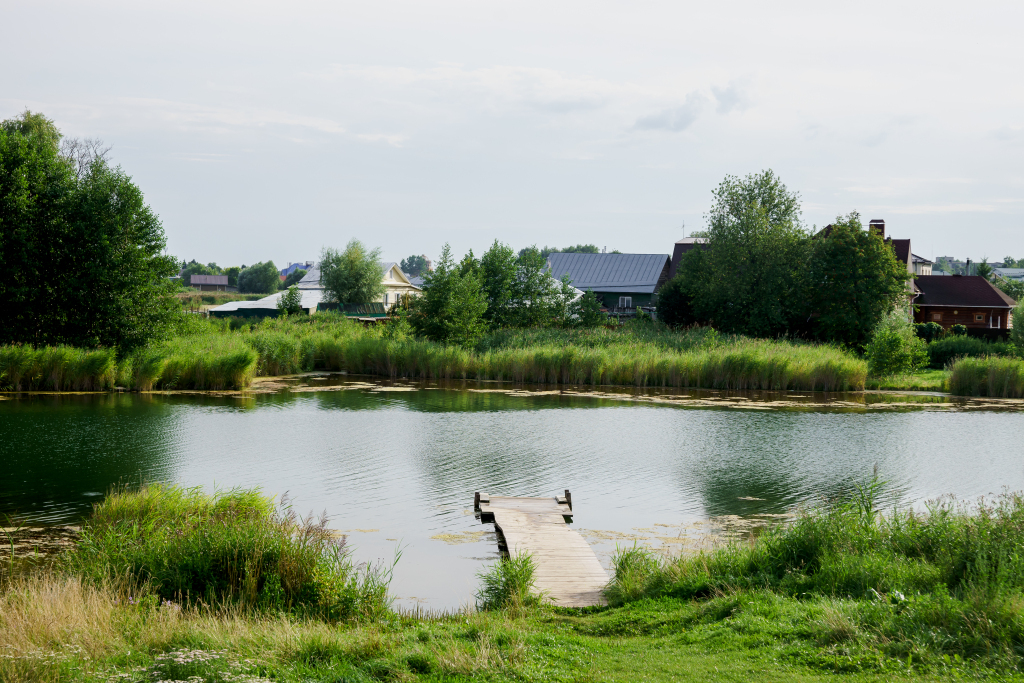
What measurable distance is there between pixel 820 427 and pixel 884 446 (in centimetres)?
274

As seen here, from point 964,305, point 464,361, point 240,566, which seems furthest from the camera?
point 964,305

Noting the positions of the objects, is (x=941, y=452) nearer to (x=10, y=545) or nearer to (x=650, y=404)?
(x=650, y=404)

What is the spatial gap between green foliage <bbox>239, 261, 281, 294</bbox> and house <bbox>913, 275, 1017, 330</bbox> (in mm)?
78390

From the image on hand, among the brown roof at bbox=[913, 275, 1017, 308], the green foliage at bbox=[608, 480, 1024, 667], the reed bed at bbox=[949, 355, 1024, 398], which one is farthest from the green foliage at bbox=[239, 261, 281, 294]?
the green foliage at bbox=[608, 480, 1024, 667]

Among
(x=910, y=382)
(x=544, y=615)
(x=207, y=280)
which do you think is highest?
(x=207, y=280)

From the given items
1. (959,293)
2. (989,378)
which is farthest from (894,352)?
(959,293)

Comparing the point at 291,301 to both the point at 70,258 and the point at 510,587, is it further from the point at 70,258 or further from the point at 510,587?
the point at 510,587

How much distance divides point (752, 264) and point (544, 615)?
3509 cm

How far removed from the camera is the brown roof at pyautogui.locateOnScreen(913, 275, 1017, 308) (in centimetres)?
5138

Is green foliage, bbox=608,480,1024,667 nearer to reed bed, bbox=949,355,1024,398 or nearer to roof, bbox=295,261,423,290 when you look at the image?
reed bed, bbox=949,355,1024,398

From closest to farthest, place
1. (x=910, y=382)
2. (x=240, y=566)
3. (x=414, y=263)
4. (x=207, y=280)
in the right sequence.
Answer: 1. (x=240, y=566)
2. (x=910, y=382)
3. (x=207, y=280)
4. (x=414, y=263)

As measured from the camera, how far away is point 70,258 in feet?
92.3

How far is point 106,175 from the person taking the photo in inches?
1129

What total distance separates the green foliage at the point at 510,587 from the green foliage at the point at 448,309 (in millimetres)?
26160
